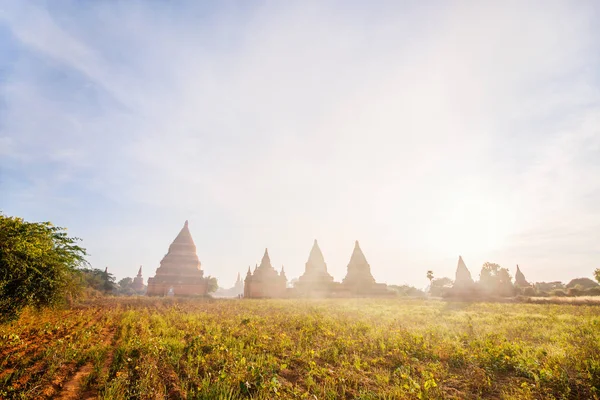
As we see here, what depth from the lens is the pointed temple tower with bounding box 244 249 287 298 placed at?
1518 inches

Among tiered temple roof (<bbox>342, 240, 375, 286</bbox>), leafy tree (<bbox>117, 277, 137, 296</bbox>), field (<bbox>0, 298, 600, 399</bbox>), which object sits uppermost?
tiered temple roof (<bbox>342, 240, 375, 286</bbox>)

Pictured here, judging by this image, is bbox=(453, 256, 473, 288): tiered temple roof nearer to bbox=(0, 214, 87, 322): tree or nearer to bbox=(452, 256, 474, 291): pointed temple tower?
bbox=(452, 256, 474, 291): pointed temple tower

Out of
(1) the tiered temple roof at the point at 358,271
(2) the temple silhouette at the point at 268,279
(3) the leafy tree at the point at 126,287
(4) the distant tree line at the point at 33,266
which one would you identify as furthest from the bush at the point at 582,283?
(3) the leafy tree at the point at 126,287

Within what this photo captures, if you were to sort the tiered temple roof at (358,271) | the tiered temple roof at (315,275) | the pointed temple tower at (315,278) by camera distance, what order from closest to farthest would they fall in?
the pointed temple tower at (315,278), the tiered temple roof at (358,271), the tiered temple roof at (315,275)

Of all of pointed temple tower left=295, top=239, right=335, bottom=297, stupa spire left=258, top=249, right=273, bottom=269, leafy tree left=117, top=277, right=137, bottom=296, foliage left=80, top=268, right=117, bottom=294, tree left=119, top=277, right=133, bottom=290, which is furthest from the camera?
tree left=119, top=277, right=133, bottom=290

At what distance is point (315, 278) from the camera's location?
41.5 metres

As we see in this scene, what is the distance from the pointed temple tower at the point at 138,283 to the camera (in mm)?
57281

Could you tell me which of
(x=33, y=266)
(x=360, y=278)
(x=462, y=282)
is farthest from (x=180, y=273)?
(x=462, y=282)

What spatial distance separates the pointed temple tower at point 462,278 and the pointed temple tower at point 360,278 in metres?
9.75

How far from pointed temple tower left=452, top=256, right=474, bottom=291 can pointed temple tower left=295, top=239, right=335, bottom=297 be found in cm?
1750

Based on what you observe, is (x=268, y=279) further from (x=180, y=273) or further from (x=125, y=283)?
(x=125, y=283)

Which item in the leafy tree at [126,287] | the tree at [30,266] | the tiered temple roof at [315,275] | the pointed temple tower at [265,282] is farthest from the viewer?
the leafy tree at [126,287]

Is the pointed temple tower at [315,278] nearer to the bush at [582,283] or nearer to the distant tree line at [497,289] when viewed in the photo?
the distant tree line at [497,289]

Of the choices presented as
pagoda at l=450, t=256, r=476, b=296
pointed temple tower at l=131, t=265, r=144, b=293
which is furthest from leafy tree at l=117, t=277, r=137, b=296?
pagoda at l=450, t=256, r=476, b=296
